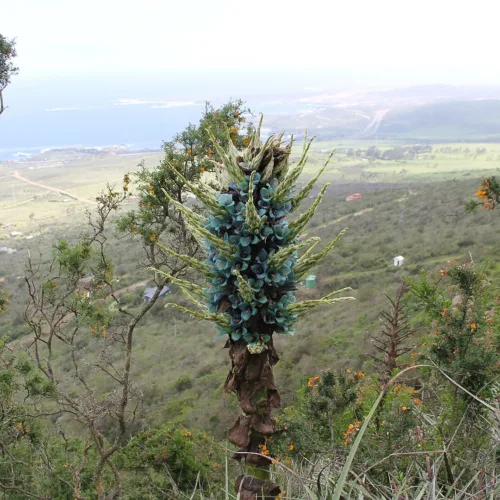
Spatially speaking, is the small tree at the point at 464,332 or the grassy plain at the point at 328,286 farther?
the grassy plain at the point at 328,286

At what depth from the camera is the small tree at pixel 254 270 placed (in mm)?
3045

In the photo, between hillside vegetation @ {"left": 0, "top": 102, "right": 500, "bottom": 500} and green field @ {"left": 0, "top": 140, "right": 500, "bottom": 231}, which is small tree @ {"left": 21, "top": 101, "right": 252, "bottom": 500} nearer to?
hillside vegetation @ {"left": 0, "top": 102, "right": 500, "bottom": 500}

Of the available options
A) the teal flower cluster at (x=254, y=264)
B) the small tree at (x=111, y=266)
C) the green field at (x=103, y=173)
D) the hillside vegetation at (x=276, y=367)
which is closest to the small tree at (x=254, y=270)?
the teal flower cluster at (x=254, y=264)

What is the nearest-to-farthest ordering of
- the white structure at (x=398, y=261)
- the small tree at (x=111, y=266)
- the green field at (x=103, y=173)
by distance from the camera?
1. the small tree at (x=111, y=266)
2. the white structure at (x=398, y=261)
3. the green field at (x=103, y=173)

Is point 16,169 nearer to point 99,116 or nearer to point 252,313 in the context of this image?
point 99,116

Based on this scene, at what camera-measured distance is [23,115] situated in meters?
126

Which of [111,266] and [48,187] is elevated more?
[48,187]

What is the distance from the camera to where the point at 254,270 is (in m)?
3.04

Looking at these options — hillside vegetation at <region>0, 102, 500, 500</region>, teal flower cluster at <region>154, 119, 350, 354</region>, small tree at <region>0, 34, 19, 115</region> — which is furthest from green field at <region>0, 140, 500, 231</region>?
teal flower cluster at <region>154, 119, 350, 354</region>

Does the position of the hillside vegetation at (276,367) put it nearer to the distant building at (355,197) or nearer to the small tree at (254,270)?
the small tree at (254,270)

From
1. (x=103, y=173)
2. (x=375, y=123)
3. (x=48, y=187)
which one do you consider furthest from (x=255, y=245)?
(x=375, y=123)

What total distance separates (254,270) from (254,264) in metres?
0.05

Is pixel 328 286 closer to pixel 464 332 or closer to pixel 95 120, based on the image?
pixel 464 332

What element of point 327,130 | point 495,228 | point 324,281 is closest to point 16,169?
point 327,130
